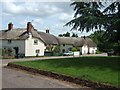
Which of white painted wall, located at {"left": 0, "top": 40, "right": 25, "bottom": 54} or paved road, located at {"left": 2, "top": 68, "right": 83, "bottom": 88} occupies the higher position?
white painted wall, located at {"left": 0, "top": 40, "right": 25, "bottom": 54}

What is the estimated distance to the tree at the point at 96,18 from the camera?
25.9 m

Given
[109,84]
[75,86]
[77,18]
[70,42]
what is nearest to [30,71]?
[77,18]

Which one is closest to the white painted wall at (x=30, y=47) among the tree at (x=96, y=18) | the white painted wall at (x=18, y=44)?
the white painted wall at (x=18, y=44)

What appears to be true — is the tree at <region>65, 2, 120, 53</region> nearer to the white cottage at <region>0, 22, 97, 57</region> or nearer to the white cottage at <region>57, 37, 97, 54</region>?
the white cottage at <region>0, 22, 97, 57</region>

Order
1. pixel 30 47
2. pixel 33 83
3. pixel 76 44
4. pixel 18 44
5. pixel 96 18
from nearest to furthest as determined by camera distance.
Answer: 1. pixel 33 83
2. pixel 96 18
3. pixel 18 44
4. pixel 30 47
5. pixel 76 44

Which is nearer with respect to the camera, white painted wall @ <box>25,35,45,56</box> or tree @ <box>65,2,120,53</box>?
tree @ <box>65,2,120,53</box>

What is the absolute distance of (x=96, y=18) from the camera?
26500 millimetres

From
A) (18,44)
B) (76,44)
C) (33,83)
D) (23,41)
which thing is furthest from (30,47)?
(33,83)

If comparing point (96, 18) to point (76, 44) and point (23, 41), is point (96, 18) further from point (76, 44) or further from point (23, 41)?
point (76, 44)

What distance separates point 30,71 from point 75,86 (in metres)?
9.21

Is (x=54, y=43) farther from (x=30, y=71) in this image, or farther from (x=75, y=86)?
(x=75, y=86)

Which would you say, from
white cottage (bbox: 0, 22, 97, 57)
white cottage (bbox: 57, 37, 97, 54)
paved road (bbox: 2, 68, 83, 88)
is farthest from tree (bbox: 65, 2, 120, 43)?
white cottage (bbox: 57, 37, 97, 54)

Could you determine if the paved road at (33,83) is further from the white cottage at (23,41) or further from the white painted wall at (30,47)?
the white painted wall at (30,47)

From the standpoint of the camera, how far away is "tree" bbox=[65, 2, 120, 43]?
84.8ft
